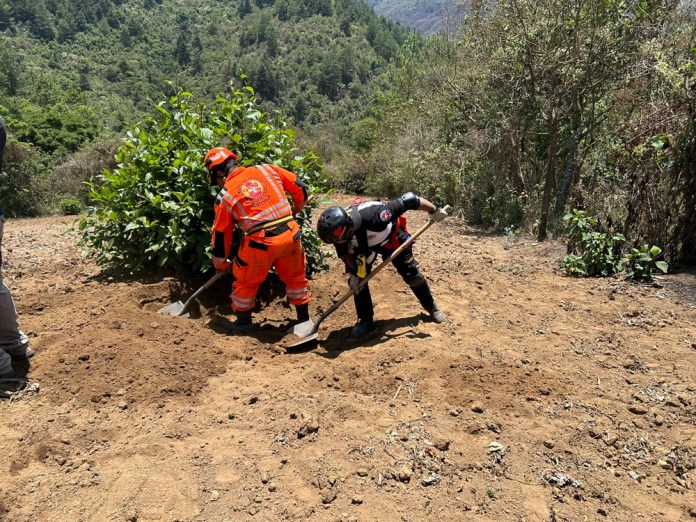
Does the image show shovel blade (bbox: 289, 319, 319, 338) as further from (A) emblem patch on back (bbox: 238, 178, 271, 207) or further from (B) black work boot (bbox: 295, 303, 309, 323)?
(A) emblem patch on back (bbox: 238, 178, 271, 207)

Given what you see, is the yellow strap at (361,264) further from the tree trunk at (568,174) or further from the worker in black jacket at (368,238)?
the tree trunk at (568,174)

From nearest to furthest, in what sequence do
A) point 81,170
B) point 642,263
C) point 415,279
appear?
point 415,279
point 642,263
point 81,170

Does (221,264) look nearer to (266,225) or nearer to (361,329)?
(266,225)

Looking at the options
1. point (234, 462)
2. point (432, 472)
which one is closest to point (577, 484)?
point (432, 472)

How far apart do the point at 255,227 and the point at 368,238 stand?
99 cm

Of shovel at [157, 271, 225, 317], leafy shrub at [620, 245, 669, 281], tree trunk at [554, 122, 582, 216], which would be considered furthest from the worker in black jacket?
tree trunk at [554, 122, 582, 216]

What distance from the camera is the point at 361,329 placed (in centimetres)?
487

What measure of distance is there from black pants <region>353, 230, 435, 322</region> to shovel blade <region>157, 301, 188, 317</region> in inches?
67.2

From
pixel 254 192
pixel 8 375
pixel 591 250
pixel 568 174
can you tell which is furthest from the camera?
pixel 568 174

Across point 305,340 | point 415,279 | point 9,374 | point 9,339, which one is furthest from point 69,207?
point 415,279

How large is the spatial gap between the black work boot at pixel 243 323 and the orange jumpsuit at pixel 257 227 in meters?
0.15

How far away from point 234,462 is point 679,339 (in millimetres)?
3727

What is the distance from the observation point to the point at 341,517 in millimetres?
2568

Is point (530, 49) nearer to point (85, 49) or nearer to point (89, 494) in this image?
point (89, 494)
